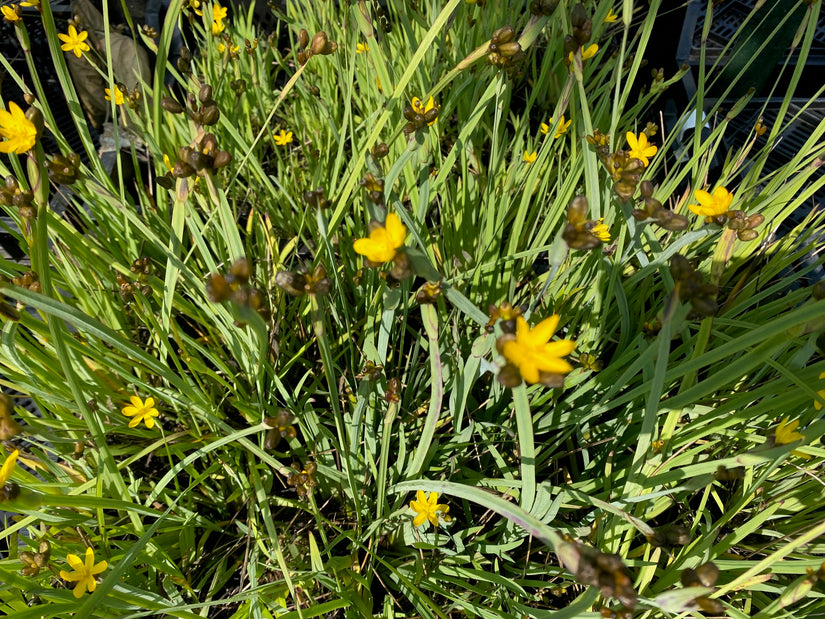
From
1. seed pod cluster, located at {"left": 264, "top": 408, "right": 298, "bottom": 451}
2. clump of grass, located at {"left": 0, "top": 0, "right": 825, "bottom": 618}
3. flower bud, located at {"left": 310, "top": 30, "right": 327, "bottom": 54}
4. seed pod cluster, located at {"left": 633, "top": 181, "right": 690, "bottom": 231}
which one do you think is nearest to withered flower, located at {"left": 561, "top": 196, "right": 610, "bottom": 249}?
clump of grass, located at {"left": 0, "top": 0, "right": 825, "bottom": 618}

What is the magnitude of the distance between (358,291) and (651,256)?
26.6 inches

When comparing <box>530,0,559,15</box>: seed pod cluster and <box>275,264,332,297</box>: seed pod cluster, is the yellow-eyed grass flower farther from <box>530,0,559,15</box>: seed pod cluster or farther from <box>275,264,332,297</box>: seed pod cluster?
<box>530,0,559,15</box>: seed pod cluster

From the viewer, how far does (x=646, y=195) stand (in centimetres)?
64

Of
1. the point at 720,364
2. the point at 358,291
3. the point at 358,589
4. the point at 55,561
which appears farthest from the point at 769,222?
the point at 55,561

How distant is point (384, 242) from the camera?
1.62 feet

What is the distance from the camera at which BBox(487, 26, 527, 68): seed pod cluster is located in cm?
69

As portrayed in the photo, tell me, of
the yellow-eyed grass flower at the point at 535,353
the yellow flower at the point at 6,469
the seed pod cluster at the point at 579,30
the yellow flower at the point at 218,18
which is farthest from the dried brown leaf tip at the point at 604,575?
the yellow flower at the point at 218,18

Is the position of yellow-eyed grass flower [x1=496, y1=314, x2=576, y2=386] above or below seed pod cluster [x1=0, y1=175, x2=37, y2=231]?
below

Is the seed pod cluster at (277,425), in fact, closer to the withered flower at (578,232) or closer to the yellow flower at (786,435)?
the withered flower at (578,232)

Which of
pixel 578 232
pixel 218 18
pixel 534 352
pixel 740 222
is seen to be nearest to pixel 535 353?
pixel 534 352

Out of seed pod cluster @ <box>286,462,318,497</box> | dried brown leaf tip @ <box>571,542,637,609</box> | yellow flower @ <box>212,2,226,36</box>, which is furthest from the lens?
yellow flower @ <box>212,2,226,36</box>

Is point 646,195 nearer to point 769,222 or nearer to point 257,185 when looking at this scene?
point 769,222

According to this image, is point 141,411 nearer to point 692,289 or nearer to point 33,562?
point 33,562

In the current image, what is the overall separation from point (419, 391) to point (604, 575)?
637 millimetres
